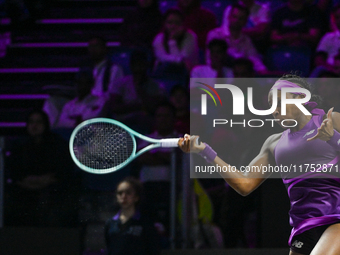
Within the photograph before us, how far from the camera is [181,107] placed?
3.95m

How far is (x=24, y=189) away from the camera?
11.2ft

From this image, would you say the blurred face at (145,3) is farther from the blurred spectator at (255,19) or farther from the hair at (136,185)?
the hair at (136,185)

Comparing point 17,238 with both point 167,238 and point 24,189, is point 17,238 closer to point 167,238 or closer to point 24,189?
point 24,189

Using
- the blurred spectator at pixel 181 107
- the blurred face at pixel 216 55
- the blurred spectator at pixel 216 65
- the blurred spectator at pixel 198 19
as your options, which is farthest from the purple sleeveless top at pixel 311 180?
the blurred spectator at pixel 198 19

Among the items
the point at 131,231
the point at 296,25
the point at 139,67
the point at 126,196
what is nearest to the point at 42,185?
the point at 126,196

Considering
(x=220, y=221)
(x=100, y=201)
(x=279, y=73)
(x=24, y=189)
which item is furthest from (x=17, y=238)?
(x=279, y=73)

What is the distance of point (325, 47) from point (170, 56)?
1.49 m

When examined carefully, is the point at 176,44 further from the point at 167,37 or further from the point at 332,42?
the point at 332,42

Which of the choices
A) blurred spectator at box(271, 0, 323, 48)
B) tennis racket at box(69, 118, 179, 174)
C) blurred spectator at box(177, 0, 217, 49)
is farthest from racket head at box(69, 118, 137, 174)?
blurred spectator at box(271, 0, 323, 48)

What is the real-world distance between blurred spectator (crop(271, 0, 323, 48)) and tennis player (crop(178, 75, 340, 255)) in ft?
7.73

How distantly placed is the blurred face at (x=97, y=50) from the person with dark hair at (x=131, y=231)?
163cm

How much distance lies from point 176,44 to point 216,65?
0.47m

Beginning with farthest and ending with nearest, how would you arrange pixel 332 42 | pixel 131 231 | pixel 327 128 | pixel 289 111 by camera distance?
pixel 332 42
pixel 131 231
pixel 289 111
pixel 327 128

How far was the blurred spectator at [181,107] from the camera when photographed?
3.77 metres
